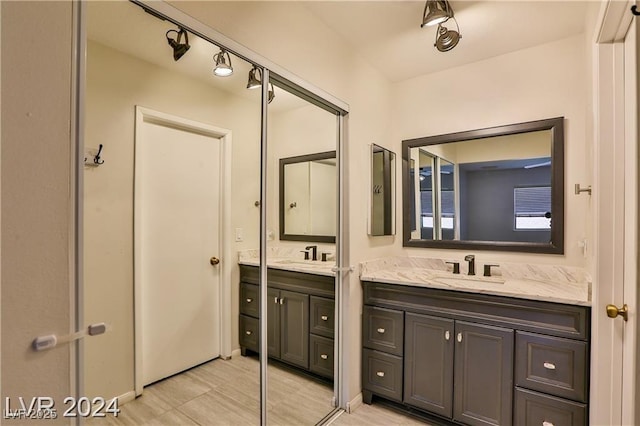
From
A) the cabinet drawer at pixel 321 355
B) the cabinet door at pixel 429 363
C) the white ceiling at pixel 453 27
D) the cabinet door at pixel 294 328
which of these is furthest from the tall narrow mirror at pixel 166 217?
the cabinet door at pixel 429 363

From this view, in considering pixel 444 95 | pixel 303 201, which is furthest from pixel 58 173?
pixel 444 95

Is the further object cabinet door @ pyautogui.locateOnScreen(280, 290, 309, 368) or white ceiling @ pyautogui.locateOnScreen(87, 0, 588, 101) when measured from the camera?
cabinet door @ pyautogui.locateOnScreen(280, 290, 309, 368)

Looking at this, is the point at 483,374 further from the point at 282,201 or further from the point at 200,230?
the point at 200,230

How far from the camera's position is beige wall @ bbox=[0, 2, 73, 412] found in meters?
0.78

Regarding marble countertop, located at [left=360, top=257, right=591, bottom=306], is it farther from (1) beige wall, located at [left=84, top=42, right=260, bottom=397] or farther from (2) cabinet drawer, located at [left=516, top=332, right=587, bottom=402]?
(1) beige wall, located at [left=84, top=42, right=260, bottom=397]

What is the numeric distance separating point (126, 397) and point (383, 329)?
163 centimetres

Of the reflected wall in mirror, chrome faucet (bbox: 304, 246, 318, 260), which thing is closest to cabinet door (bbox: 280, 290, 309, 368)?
chrome faucet (bbox: 304, 246, 318, 260)

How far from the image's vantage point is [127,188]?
1.21 metres

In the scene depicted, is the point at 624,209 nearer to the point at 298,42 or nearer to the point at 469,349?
the point at 469,349

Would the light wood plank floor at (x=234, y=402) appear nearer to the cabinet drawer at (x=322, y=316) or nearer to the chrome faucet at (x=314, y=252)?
the cabinet drawer at (x=322, y=316)

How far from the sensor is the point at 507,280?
2.27 metres

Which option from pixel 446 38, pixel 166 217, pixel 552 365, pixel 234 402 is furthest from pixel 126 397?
pixel 446 38

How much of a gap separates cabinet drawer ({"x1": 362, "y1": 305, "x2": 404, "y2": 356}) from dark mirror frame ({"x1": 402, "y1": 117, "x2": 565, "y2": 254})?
0.80 metres

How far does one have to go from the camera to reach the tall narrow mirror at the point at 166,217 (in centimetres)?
108
